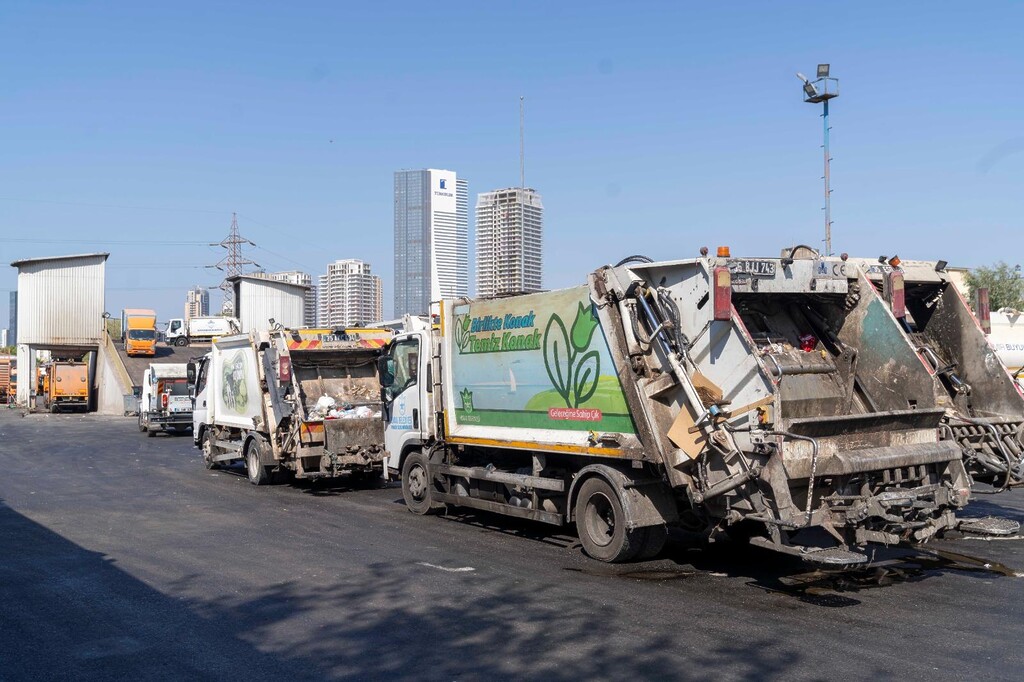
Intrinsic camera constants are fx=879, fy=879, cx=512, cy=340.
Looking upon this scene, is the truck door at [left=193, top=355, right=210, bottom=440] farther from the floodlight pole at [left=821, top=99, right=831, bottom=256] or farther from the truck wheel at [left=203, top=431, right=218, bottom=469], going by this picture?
the floodlight pole at [left=821, top=99, right=831, bottom=256]

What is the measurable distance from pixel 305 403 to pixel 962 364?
1013 cm

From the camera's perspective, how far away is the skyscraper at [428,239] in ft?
59.5

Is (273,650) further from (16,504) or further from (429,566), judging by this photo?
(16,504)

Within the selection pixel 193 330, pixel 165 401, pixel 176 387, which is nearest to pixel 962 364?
pixel 165 401

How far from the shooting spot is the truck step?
774cm

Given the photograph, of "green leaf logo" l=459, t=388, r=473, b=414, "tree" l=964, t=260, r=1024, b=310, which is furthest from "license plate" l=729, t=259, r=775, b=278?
"tree" l=964, t=260, r=1024, b=310

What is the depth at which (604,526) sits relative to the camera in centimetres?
880

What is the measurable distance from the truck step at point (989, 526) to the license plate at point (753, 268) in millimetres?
2814

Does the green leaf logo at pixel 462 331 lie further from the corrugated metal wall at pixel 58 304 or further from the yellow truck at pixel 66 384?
the corrugated metal wall at pixel 58 304

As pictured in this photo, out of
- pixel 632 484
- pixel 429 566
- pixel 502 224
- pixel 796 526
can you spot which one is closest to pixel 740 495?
pixel 796 526

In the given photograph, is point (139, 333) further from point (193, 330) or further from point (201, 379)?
point (201, 379)

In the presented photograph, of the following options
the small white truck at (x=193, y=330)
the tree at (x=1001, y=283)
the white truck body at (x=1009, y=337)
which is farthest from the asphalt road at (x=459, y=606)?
the small white truck at (x=193, y=330)

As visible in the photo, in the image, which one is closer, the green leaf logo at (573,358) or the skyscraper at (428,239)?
the green leaf logo at (573,358)

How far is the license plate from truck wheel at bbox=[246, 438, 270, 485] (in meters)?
10.3
